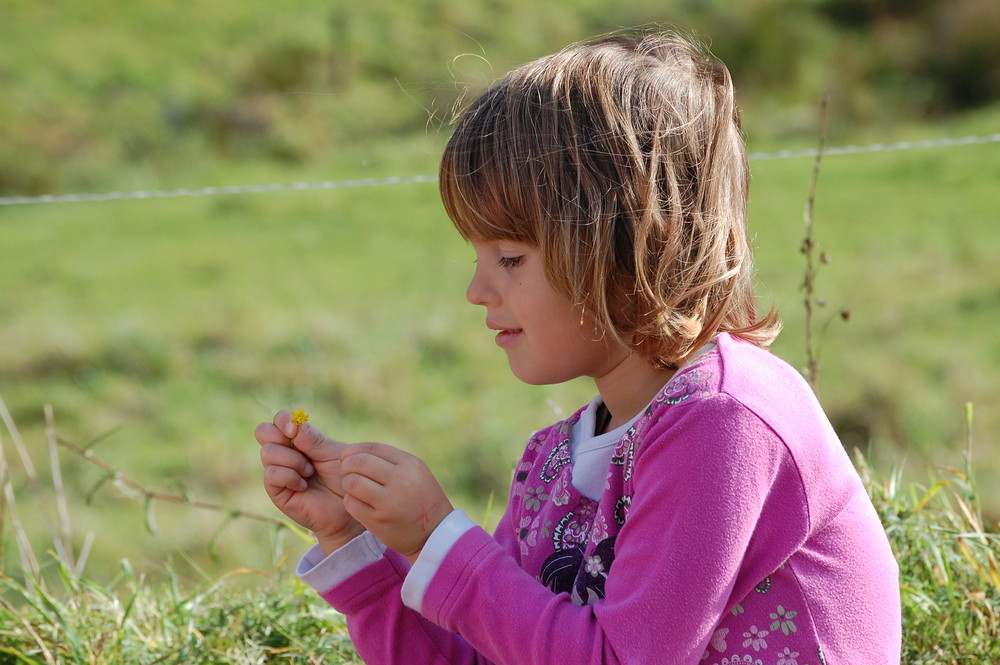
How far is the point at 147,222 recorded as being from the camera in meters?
8.56

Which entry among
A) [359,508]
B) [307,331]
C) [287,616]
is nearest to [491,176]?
[359,508]

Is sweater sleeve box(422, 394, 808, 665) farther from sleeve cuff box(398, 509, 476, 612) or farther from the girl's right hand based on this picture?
the girl's right hand

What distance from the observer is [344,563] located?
1.54 metres

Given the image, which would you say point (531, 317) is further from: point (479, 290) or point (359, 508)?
point (359, 508)

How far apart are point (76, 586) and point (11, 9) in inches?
470

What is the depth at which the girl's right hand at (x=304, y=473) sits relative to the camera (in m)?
1.46

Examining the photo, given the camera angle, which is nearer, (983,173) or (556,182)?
(556,182)

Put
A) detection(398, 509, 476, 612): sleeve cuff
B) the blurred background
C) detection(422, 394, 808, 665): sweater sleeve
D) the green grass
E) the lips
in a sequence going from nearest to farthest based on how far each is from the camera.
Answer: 1. detection(422, 394, 808, 665): sweater sleeve
2. detection(398, 509, 476, 612): sleeve cuff
3. the lips
4. the green grass
5. the blurred background

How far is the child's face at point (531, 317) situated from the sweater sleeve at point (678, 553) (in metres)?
0.18

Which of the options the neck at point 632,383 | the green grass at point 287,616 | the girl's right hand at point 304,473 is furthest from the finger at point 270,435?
the green grass at point 287,616

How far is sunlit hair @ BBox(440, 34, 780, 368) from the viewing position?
134cm

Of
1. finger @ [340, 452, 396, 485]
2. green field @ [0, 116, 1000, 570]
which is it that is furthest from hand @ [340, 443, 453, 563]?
green field @ [0, 116, 1000, 570]

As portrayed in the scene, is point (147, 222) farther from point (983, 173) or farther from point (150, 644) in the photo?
point (150, 644)

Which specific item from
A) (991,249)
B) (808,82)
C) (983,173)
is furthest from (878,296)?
(808,82)
